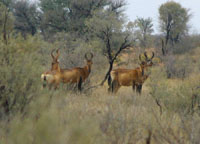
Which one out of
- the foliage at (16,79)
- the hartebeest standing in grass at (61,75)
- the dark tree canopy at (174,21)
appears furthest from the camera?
the dark tree canopy at (174,21)

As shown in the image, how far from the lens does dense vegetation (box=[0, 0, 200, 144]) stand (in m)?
1.75

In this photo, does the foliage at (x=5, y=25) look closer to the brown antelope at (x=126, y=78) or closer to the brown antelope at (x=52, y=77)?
the brown antelope at (x=52, y=77)

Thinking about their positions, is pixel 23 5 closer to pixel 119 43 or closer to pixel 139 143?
pixel 119 43

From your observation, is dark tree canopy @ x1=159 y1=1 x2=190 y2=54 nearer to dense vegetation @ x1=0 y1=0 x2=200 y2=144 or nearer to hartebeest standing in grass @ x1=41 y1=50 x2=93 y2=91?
dense vegetation @ x1=0 y1=0 x2=200 y2=144

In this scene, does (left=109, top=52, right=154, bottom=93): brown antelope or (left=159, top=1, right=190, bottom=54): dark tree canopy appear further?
(left=159, top=1, right=190, bottom=54): dark tree canopy

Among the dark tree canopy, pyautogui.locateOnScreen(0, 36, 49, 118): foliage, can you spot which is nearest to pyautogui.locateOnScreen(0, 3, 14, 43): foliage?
pyautogui.locateOnScreen(0, 36, 49, 118): foliage

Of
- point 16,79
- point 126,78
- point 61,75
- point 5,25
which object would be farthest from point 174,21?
point 16,79

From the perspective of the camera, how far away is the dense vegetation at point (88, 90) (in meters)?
1.75

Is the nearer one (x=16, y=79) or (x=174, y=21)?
(x=16, y=79)

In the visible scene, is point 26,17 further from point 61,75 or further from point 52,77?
point 52,77

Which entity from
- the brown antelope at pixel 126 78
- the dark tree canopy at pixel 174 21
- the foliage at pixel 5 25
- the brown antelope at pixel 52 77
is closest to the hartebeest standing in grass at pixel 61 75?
the brown antelope at pixel 52 77

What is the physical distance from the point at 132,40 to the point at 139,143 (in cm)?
760

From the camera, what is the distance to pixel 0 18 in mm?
9945

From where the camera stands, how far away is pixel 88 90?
852cm
